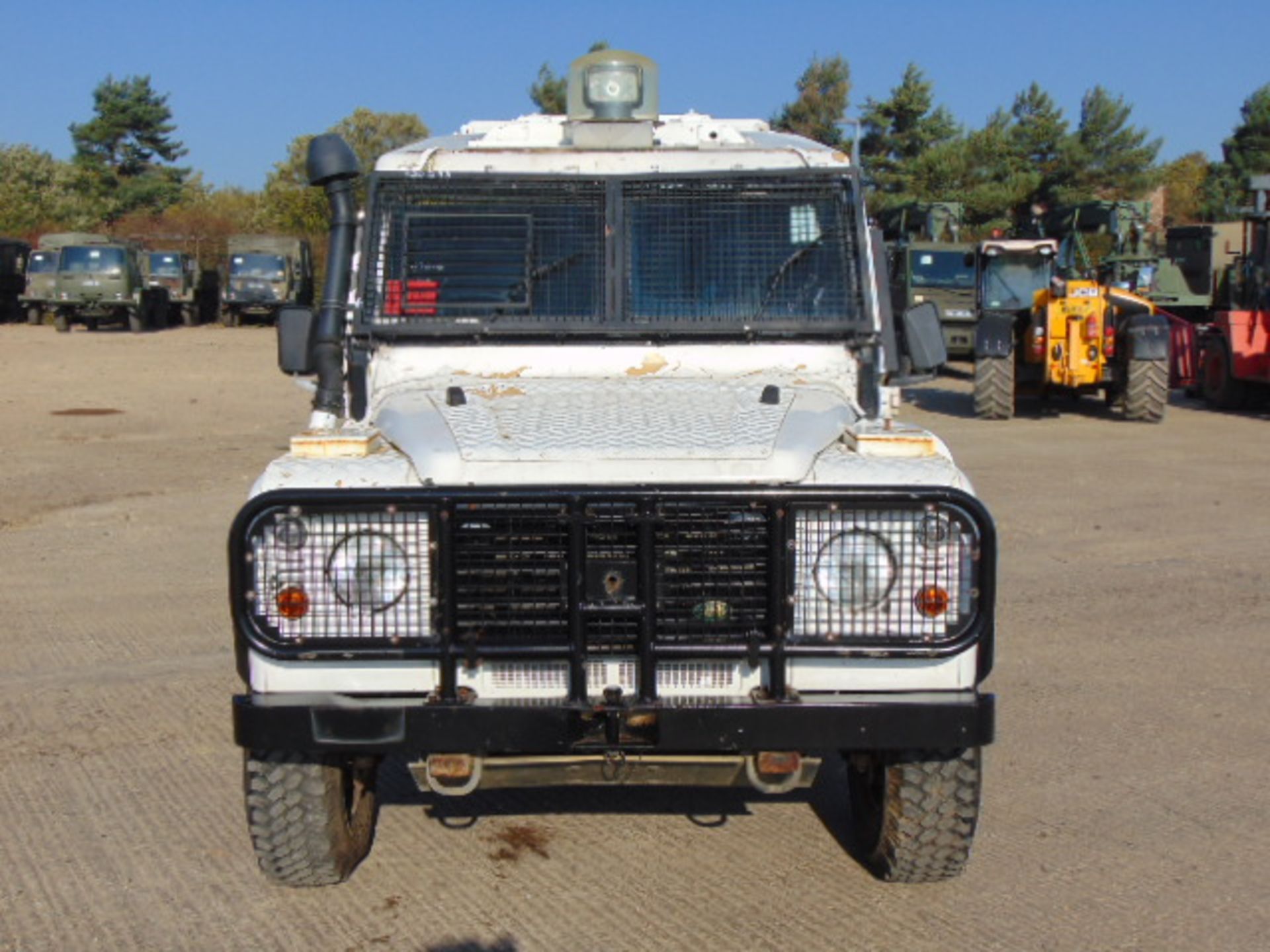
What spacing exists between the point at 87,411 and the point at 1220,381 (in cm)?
1478

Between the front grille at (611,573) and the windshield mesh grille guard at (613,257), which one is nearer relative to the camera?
the front grille at (611,573)

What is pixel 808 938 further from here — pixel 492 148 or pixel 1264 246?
pixel 1264 246

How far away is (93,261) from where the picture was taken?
3653 cm

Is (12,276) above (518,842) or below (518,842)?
above

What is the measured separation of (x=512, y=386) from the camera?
4.95 m

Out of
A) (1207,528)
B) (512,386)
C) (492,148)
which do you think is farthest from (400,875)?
(1207,528)

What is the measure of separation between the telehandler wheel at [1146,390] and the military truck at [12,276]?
32.6m

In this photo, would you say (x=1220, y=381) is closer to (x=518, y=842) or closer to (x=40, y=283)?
(x=518, y=842)

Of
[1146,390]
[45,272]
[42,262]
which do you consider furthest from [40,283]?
[1146,390]

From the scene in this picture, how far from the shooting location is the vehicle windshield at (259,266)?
39.2m

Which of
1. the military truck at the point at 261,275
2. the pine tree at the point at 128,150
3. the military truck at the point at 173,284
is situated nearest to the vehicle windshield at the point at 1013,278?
the military truck at the point at 261,275

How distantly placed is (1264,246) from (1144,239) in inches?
352

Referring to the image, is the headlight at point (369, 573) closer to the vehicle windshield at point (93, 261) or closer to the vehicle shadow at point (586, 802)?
the vehicle shadow at point (586, 802)

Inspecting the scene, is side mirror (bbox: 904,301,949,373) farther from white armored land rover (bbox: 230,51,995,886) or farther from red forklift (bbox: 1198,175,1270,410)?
red forklift (bbox: 1198,175,1270,410)
